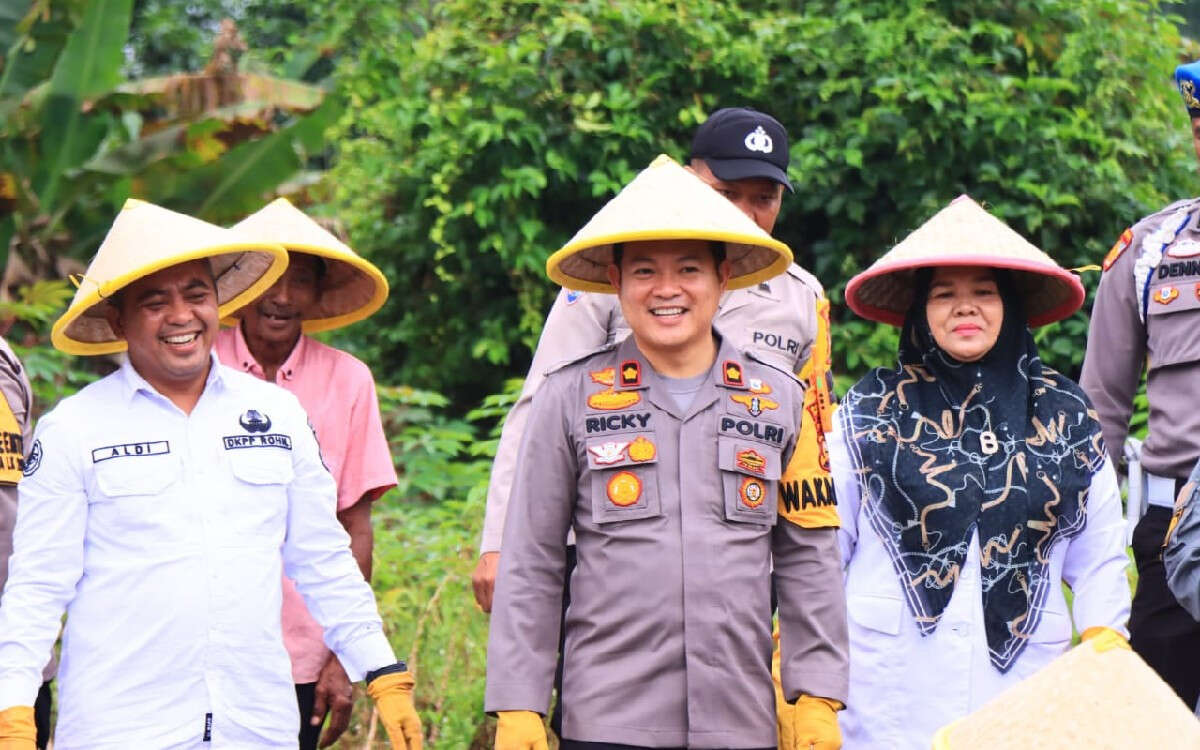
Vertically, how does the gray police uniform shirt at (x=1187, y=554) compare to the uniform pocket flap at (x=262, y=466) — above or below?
below

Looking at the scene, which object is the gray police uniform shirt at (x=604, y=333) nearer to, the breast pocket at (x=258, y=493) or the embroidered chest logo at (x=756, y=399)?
the embroidered chest logo at (x=756, y=399)

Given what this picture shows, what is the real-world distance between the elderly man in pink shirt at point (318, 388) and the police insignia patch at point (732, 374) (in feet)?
4.25

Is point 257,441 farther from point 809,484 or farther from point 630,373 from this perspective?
point 809,484

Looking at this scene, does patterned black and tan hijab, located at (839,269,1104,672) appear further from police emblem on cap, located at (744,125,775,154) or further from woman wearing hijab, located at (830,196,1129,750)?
police emblem on cap, located at (744,125,775,154)

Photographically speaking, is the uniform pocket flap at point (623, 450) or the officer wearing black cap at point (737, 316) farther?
the officer wearing black cap at point (737, 316)

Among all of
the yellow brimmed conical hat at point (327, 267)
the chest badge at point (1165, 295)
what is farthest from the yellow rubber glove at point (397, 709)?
the chest badge at point (1165, 295)

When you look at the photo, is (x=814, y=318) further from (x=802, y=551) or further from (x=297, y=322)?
(x=297, y=322)

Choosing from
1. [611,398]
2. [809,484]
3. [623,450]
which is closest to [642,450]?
[623,450]

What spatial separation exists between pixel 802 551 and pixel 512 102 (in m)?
5.09

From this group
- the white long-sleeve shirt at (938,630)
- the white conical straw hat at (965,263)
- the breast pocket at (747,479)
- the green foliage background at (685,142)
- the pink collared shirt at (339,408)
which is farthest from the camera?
the green foliage background at (685,142)

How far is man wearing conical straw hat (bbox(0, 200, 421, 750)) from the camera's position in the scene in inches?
140

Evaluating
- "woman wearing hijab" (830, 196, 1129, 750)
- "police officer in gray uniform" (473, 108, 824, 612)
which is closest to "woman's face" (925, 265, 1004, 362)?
"woman wearing hijab" (830, 196, 1129, 750)

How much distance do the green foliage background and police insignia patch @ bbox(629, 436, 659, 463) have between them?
12.7 feet

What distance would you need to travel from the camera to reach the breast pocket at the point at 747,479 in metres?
3.65
